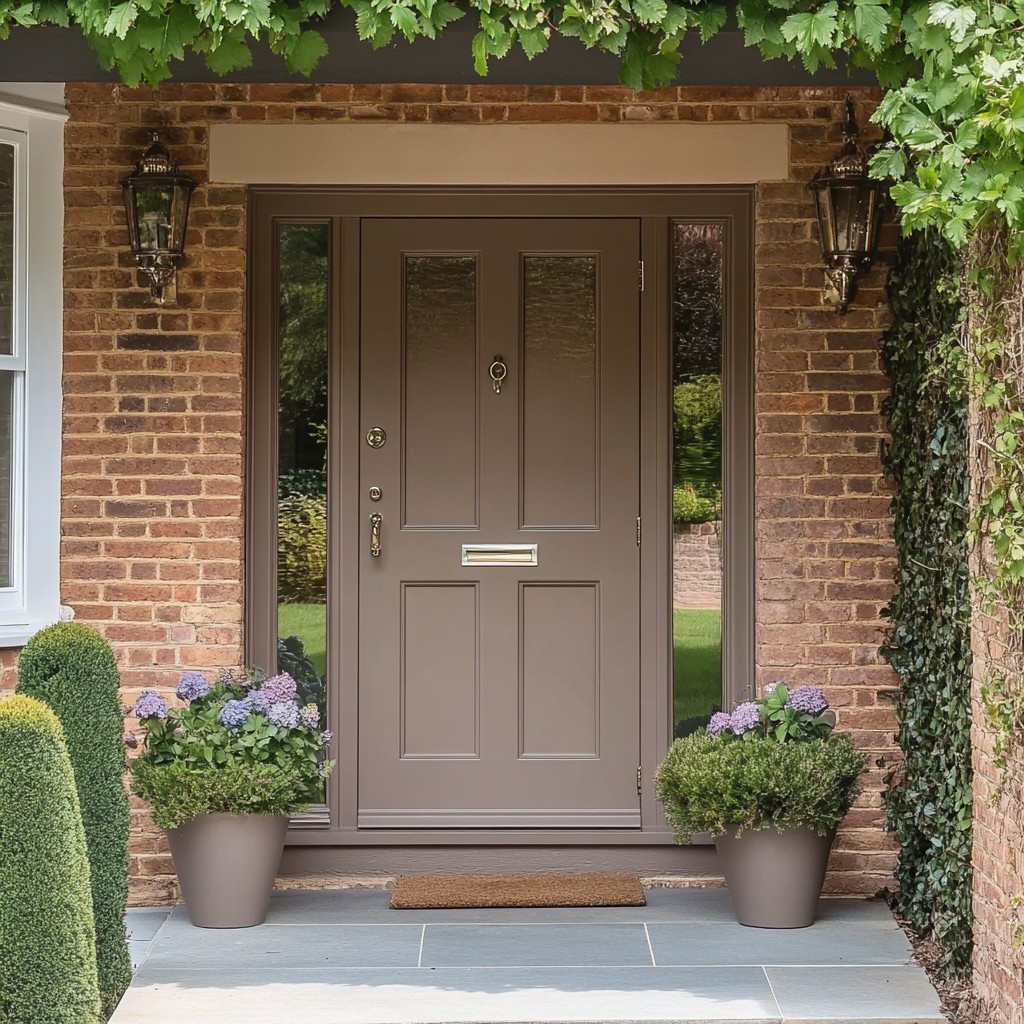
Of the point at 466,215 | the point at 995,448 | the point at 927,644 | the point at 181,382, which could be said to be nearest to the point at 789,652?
the point at 927,644

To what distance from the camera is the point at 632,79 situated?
3361 mm

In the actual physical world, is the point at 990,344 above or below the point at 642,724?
above

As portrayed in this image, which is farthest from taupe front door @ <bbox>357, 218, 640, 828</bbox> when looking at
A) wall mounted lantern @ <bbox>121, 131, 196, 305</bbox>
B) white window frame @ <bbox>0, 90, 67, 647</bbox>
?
white window frame @ <bbox>0, 90, 67, 647</bbox>

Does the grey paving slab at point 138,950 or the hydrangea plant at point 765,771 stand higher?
the hydrangea plant at point 765,771

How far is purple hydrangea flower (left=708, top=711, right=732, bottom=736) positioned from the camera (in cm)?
443

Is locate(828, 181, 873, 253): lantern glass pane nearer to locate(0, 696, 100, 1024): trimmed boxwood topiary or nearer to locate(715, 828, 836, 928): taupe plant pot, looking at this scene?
locate(715, 828, 836, 928): taupe plant pot

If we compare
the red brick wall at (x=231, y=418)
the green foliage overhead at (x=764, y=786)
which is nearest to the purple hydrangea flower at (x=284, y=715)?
the red brick wall at (x=231, y=418)

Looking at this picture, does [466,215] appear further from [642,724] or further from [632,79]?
[642,724]

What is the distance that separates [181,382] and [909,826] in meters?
2.96

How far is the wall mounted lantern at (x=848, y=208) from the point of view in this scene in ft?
15.0

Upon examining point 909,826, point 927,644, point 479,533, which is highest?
Result: point 479,533

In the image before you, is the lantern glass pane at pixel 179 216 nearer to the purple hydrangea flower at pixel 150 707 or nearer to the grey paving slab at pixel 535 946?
the purple hydrangea flower at pixel 150 707

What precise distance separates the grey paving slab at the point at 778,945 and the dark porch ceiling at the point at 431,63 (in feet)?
8.52

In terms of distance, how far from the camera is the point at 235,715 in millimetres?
4324
